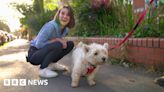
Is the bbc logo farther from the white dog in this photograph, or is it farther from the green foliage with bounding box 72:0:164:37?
the green foliage with bounding box 72:0:164:37

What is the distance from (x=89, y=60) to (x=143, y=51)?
2.04 metres

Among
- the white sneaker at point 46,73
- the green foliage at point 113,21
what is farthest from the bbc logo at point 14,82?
the green foliage at point 113,21

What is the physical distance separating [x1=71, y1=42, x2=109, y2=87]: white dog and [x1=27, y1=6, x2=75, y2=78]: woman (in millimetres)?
812

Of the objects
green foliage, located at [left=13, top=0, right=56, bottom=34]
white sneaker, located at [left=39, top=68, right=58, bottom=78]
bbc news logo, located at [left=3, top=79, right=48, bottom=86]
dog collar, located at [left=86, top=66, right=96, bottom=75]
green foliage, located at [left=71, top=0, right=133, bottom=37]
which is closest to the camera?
dog collar, located at [left=86, top=66, right=96, bottom=75]

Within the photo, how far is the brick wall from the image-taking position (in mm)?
5469

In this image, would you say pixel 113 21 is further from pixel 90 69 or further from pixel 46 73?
pixel 90 69

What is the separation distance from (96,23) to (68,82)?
5.42 m

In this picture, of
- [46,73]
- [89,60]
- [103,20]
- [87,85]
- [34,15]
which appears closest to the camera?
[89,60]

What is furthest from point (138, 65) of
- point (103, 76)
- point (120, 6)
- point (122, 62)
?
point (120, 6)

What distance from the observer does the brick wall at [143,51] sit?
5.47 meters

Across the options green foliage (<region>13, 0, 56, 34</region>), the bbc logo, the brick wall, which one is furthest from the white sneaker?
green foliage (<region>13, 0, 56, 34</region>)

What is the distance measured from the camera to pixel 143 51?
6000mm

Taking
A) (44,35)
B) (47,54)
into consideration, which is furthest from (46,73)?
(44,35)

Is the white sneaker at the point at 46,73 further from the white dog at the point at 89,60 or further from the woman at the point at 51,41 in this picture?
the white dog at the point at 89,60
